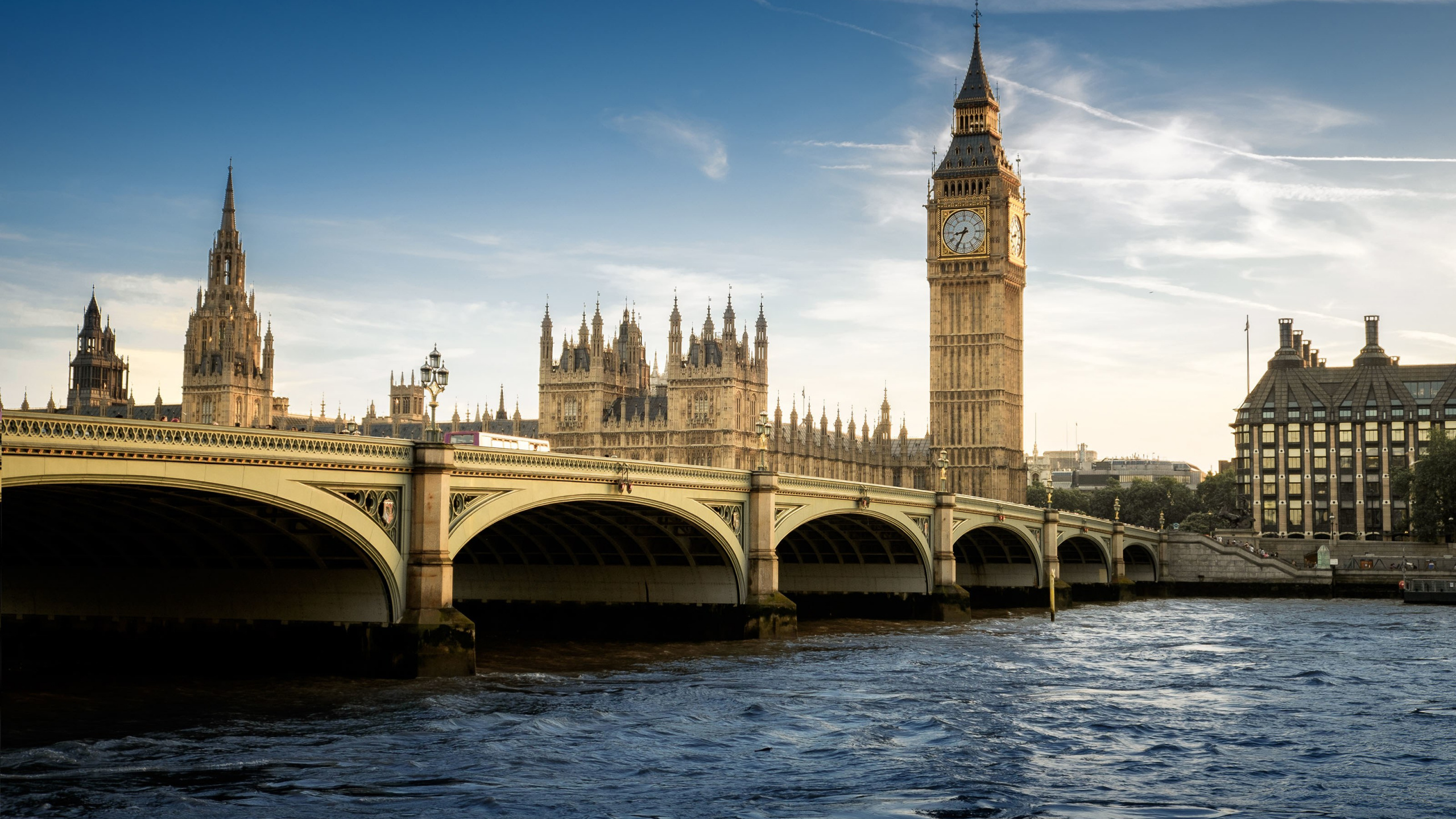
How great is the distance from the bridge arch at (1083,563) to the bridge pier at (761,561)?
153 ft

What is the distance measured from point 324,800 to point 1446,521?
346 ft

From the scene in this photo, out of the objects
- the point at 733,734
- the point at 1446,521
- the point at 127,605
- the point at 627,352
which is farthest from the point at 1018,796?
the point at 627,352

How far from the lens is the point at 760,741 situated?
29234 millimetres

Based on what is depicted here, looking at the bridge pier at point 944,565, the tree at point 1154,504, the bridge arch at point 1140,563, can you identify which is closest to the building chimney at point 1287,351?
the tree at point 1154,504

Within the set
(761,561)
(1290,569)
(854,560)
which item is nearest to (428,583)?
(761,561)

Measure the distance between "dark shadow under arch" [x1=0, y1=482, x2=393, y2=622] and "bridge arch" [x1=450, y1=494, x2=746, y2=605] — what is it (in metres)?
9.71

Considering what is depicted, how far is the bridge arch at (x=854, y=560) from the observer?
6359cm

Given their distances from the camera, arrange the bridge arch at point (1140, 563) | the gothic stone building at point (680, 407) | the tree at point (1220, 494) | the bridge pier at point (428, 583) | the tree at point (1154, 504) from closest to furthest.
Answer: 1. the bridge pier at point (428, 583)
2. the bridge arch at point (1140, 563)
3. the gothic stone building at point (680, 407)
4. the tree at point (1220, 494)
5. the tree at point (1154, 504)

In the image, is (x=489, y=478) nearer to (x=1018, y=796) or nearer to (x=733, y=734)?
(x=733, y=734)

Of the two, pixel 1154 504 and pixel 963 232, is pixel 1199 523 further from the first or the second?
pixel 963 232

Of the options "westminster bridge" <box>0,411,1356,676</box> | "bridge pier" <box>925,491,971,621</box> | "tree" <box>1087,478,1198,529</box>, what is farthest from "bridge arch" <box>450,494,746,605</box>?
"tree" <box>1087,478,1198,529</box>

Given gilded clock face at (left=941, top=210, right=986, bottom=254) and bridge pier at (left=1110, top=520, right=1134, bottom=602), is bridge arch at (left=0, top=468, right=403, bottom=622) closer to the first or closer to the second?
bridge pier at (left=1110, top=520, right=1134, bottom=602)

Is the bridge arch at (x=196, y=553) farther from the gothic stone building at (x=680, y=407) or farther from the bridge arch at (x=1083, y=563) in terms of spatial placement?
the gothic stone building at (x=680, y=407)

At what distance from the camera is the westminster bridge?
1180 inches
